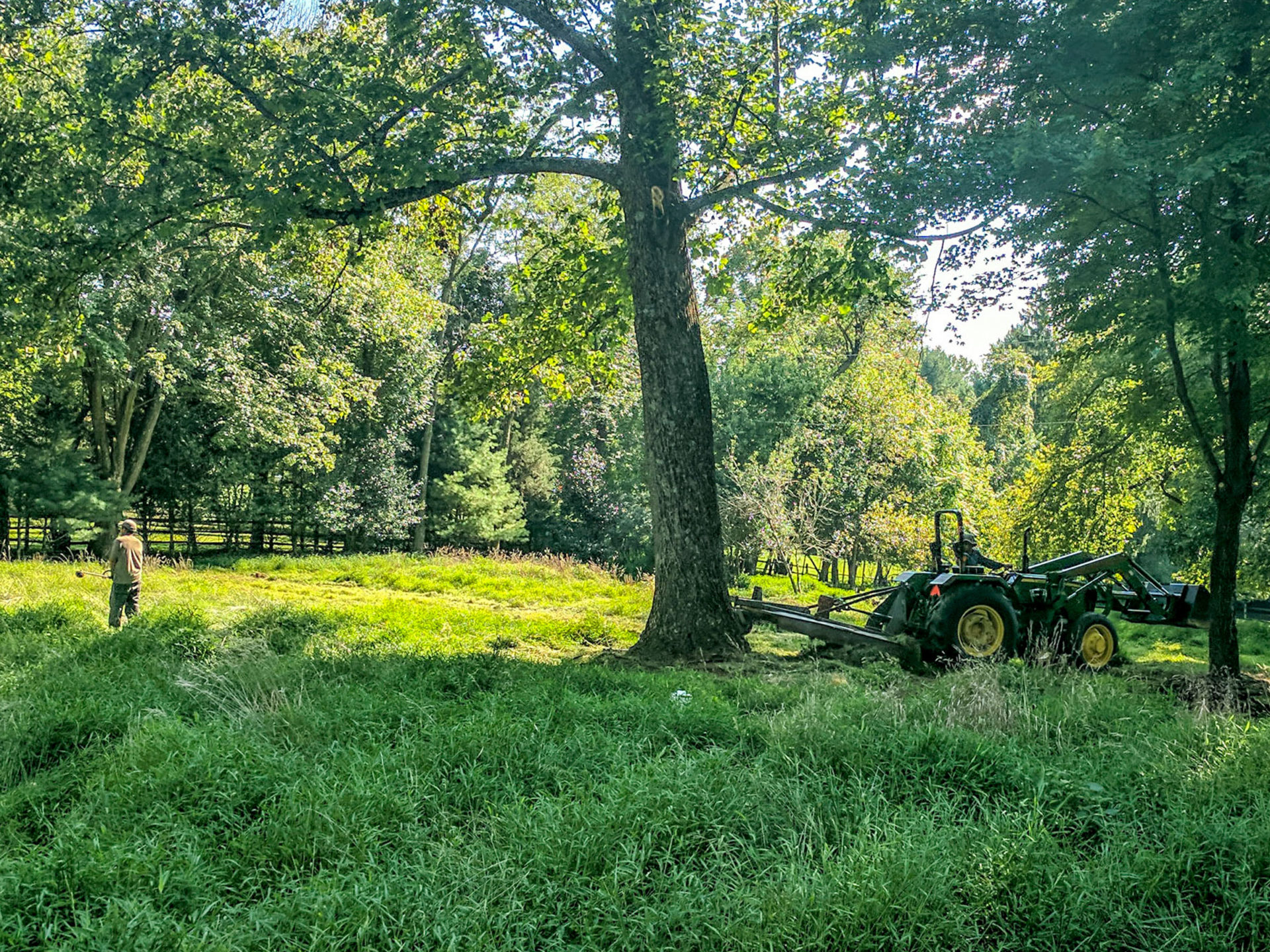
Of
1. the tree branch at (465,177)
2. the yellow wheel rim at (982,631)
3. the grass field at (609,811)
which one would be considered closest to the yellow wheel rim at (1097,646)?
the yellow wheel rim at (982,631)

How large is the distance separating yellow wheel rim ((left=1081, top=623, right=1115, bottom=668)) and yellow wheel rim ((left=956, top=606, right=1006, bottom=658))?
135cm

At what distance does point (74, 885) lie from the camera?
3346 millimetres

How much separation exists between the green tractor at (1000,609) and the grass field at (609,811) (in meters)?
1.27

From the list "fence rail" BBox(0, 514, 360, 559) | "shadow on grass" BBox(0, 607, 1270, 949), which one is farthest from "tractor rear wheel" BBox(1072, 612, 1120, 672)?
"fence rail" BBox(0, 514, 360, 559)

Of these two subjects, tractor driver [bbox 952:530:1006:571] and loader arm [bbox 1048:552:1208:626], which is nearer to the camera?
tractor driver [bbox 952:530:1006:571]

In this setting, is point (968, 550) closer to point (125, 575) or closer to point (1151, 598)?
point (1151, 598)

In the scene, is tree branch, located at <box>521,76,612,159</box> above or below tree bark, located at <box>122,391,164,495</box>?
above

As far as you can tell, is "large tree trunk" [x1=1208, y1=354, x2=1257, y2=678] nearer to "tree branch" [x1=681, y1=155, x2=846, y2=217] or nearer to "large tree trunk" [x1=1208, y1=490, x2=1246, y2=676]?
"large tree trunk" [x1=1208, y1=490, x2=1246, y2=676]

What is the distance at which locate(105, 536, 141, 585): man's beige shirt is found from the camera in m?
9.95

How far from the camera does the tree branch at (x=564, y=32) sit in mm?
8797

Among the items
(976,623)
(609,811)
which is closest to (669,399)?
(976,623)

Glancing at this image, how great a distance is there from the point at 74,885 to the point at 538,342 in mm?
10055

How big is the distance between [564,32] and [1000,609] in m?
8.10

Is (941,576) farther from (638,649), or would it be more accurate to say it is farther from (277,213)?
(277,213)
